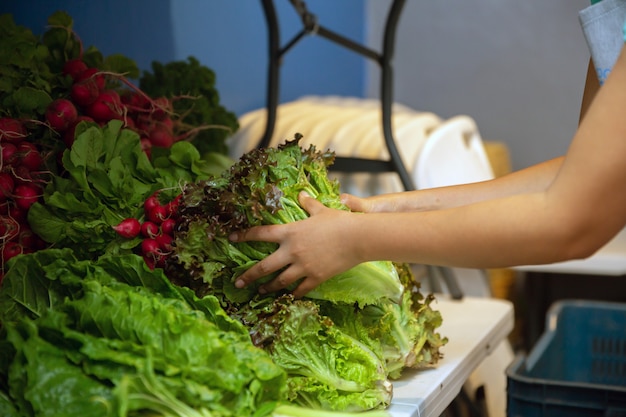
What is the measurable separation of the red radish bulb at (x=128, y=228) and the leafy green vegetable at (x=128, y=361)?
0.21 meters

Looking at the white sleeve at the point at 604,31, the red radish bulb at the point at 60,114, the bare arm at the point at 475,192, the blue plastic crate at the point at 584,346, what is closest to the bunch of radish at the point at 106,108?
the red radish bulb at the point at 60,114

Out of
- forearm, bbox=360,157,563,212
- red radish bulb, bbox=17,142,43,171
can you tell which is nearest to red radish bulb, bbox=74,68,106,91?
red radish bulb, bbox=17,142,43,171

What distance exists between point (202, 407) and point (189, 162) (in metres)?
0.75

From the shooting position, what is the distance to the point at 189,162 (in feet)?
6.19

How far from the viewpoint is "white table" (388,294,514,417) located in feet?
5.41

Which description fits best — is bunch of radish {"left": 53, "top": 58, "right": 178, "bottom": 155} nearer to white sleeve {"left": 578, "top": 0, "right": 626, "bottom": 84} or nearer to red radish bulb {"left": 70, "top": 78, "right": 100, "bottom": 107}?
red radish bulb {"left": 70, "top": 78, "right": 100, "bottom": 107}

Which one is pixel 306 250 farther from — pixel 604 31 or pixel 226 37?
pixel 226 37

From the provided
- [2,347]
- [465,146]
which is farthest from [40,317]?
[465,146]

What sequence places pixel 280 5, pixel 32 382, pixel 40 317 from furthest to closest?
pixel 280 5, pixel 40 317, pixel 32 382

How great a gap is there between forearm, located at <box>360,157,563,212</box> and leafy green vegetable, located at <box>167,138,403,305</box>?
0.20m

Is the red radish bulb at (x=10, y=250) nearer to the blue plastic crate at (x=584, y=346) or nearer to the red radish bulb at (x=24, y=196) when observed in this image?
the red radish bulb at (x=24, y=196)

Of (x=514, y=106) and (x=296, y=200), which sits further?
(x=514, y=106)

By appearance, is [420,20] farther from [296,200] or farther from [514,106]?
[296,200]

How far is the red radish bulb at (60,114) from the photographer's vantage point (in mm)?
1782
